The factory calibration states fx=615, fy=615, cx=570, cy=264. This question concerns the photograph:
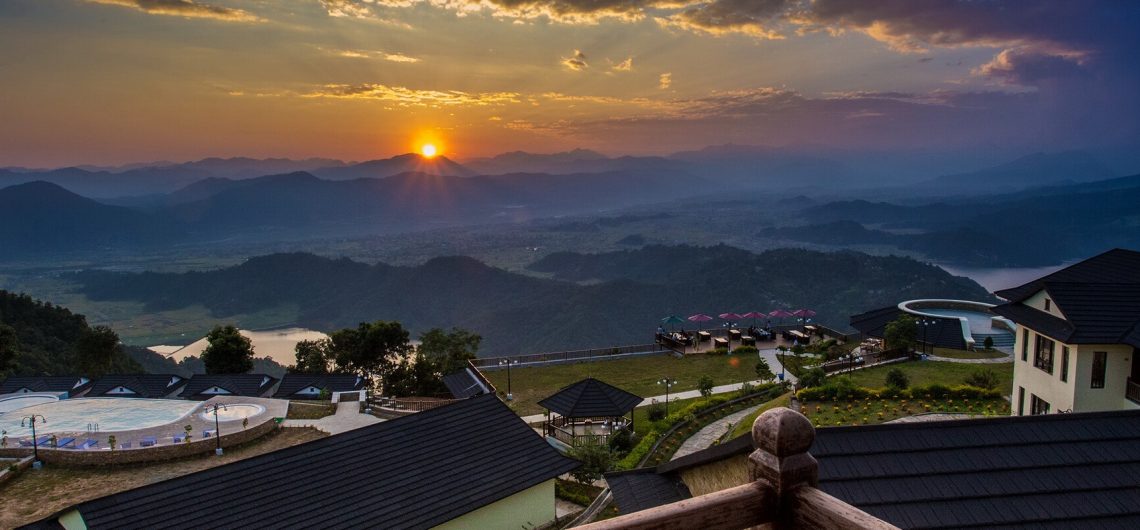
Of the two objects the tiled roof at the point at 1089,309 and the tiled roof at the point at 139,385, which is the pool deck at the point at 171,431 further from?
the tiled roof at the point at 1089,309

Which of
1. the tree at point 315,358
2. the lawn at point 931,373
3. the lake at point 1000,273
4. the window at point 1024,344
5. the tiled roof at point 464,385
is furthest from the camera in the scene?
the lake at point 1000,273

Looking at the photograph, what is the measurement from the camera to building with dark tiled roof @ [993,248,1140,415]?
638 inches

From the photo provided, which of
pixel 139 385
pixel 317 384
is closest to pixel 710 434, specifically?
pixel 317 384

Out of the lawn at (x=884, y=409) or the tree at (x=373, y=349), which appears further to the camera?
the tree at (x=373, y=349)

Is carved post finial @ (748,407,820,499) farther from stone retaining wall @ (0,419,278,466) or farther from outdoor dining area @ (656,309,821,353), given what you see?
outdoor dining area @ (656,309,821,353)

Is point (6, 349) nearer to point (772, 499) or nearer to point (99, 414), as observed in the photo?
Result: point (99, 414)

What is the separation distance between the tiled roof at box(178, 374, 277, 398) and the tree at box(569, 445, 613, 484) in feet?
84.0

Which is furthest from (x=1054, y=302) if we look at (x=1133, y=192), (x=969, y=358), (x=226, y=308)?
(x=1133, y=192)

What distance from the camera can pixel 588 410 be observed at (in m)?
21.6

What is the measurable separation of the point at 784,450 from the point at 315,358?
49.6 metres

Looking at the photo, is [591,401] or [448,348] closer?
[591,401]

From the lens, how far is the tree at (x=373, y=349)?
44.3 meters

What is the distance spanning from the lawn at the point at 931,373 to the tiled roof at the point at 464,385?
15.8m

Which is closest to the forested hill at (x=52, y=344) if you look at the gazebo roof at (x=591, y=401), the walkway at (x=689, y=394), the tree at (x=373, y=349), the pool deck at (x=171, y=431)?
the tree at (x=373, y=349)
